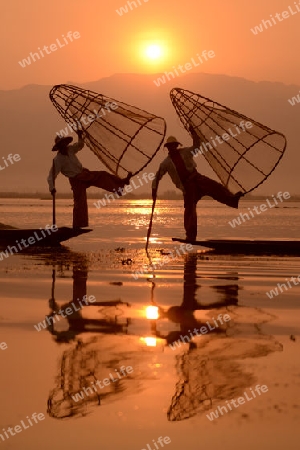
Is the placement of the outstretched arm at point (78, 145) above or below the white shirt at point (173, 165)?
above

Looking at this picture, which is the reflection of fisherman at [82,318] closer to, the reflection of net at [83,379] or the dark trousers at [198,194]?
the reflection of net at [83,379]

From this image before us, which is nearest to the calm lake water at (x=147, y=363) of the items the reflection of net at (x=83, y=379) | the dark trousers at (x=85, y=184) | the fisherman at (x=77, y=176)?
the reflection of net at (x=83, y=379)

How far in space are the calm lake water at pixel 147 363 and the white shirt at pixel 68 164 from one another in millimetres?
6472

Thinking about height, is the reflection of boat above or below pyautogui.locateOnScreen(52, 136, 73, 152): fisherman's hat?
below

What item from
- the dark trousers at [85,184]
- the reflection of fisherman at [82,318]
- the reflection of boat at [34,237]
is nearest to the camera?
the reflection of fisherman at [82,318]

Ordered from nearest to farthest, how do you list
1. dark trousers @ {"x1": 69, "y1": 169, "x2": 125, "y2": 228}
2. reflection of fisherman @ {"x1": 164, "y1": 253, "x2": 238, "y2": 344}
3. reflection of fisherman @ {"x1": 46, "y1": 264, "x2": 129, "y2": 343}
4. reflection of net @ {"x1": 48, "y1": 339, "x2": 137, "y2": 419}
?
reflection of net @ {"x1": 48, "y1": 339, "x2": 137, "y2": 419}
reflection of fisherman @ {"x1": 46, "y1": 264, "x2": 129, "y2": 343}
reflection of fisherman @ {"x1": 164, "y1": 253, "x2": 238, "y2": 344}
dark trousers @ {"x1": 69, "y1": 169, "x2": 125, "y2": 228}

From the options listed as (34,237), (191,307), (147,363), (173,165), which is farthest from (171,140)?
(147,363)

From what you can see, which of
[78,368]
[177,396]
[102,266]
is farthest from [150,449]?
[102,266]

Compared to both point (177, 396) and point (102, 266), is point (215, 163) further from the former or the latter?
point (177, 396)

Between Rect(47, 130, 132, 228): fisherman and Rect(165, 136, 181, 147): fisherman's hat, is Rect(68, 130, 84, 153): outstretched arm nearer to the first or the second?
Rect(47, 130, 132, 228): fisherman

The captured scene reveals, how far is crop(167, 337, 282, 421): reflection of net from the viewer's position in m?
6.43

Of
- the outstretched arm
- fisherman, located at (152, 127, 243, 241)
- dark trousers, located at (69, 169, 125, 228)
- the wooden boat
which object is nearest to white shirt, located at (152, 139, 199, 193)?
fisherman, located at (152, 127, 243, 241)

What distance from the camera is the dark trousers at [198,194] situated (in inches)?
821

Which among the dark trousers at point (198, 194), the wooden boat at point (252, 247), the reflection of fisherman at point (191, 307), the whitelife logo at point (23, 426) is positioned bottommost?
the wooden boat at point (252, 247)
